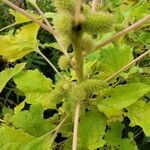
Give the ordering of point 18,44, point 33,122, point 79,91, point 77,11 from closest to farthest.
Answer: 1. point 77,11
2. point 79,91
3. point 33,122
4. point 18,44

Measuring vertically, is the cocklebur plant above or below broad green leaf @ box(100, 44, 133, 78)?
below

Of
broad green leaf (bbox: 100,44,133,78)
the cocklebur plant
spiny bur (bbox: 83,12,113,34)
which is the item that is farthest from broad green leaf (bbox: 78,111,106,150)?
spiny bur (bbox: 83,12,113,34)

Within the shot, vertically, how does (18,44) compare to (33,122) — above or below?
above

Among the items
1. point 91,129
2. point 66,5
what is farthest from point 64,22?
point 91,129

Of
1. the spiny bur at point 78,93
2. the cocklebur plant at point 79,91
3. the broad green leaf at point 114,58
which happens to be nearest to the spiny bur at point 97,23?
the cocklebur plant at point 79,91

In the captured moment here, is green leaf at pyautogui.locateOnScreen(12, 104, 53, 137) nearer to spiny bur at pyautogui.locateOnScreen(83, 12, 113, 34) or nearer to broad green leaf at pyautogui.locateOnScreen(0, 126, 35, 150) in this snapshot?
broad green leaf at pyautogui.locateOnScreen(0, 126, 35, 150)

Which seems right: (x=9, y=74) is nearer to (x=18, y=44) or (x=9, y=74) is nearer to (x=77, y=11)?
(x=18, y=44)
